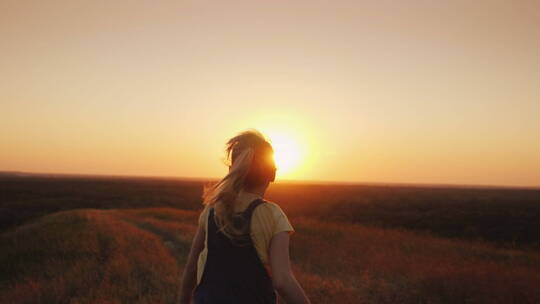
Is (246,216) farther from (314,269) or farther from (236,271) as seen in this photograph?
(314,269)

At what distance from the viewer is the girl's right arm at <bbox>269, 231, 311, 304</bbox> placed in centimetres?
178

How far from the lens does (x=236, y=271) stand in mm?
1886

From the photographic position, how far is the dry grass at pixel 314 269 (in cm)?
712

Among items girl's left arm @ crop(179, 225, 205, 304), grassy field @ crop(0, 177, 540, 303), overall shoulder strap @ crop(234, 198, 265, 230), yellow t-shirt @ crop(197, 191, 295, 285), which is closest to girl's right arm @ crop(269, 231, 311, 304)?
yellow t-shirt @ crop(197, 191, 295, 285)

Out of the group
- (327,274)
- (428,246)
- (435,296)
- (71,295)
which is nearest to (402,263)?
(327,274)

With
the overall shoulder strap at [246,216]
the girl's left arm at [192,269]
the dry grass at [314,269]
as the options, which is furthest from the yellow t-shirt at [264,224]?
the dry grass at [314,269]

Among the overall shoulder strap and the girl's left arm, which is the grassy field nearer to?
the girl's left arm

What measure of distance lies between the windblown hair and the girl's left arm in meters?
0.20

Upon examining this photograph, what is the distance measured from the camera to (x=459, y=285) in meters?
7.61

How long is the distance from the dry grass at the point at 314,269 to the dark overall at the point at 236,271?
4941 millimetres

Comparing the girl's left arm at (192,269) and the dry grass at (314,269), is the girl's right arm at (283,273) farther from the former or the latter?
the dry grass at (314,269)

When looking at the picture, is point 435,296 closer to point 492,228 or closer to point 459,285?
point 459,285

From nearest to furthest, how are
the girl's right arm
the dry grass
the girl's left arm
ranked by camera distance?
1. the girl's right arm
2. the girl's left arm
3. the dry grass

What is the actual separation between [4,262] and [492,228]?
28.1 metres
